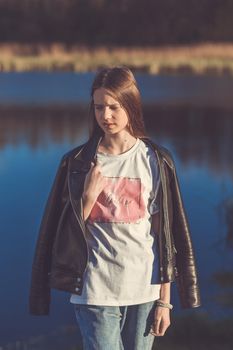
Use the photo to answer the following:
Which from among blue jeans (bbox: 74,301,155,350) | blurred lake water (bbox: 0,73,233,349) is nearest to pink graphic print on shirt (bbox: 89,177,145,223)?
blue jeans (bbox: 74,301,155,350)

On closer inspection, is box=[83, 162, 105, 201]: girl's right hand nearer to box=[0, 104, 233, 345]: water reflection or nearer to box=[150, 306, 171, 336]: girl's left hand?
box=[150, 306, 171, 336]: girl's left hand

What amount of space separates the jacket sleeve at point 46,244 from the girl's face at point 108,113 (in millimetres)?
135

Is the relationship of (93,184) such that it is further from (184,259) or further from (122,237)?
(184,259)

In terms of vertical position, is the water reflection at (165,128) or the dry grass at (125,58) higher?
the dry grass at (125,58)

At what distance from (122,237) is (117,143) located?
25cm

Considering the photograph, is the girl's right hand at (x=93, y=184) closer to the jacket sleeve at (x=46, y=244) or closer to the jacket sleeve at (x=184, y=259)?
the jacket sleeve at (x=46, y=244)

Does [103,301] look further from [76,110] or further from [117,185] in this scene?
[76,110]

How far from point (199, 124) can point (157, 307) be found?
11337mm

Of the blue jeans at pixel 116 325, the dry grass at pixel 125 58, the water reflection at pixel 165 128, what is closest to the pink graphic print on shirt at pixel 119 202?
the blue jeans at pixel 116 325

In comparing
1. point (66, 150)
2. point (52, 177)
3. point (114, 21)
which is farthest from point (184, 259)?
point (114, 21)

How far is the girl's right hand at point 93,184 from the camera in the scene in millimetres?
2082

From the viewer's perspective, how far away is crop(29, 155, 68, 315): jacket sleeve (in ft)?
7.04

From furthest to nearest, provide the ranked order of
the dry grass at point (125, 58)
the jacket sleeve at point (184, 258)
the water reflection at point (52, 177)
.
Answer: the dry grass at point (125, 58) < the water reflection at point (52, 177) < the jacket sleeve at point (184, 258)

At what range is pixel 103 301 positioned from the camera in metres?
2.08
